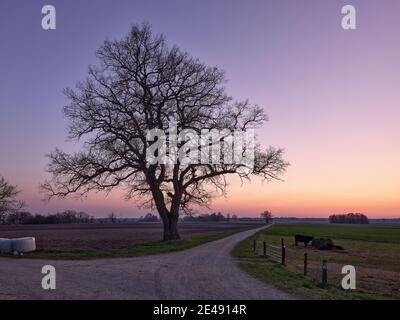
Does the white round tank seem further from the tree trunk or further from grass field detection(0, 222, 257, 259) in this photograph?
the tree trunk

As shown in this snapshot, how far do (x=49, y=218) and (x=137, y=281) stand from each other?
156 m

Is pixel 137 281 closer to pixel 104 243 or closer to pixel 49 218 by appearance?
pixel 104 243

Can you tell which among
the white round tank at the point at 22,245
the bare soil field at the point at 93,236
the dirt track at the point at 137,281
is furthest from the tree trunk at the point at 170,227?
the dirt track at the point at 137,281

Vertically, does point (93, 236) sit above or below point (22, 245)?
below

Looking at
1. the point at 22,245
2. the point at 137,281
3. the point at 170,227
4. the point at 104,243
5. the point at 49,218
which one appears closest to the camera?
the point at 137,281

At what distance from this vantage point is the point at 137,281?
16109 millimetres

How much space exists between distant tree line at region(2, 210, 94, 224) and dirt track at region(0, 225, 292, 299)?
391 feet

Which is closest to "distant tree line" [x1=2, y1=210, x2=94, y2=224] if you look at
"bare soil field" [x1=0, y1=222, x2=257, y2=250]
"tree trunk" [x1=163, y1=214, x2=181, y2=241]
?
"bare soil field" [x1=0, y1=222, x2=257, y2=250]

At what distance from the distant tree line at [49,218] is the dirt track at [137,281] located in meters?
119

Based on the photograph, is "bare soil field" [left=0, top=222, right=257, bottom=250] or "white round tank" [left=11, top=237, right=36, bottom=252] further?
"bare soil field" [left=0, top=222, right=257, bottom=250]

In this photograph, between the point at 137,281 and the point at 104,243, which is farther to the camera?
the point at 104,243

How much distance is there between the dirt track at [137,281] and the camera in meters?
13.4

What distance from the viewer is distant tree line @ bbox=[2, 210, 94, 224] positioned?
14312cm

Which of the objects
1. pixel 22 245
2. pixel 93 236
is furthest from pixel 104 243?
pixel 93 236
